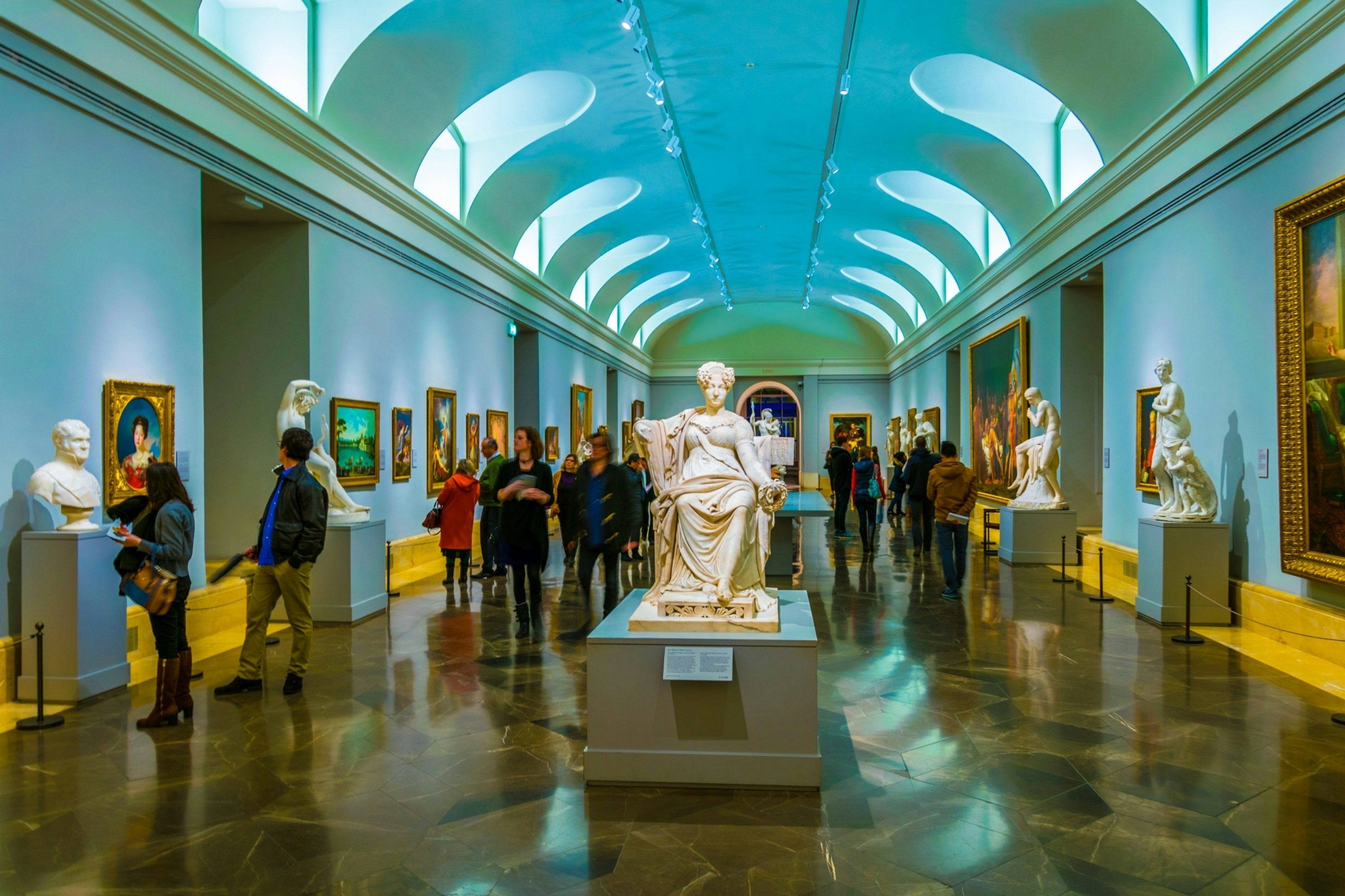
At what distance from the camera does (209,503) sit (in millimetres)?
9859

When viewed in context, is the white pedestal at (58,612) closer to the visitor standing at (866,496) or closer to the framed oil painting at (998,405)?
the visitor standing at (866,496)

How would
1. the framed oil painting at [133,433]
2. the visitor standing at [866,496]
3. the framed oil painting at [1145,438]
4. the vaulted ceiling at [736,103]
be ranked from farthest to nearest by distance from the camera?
the visitor standing at [866,496] → the framed oil painting at [1145,438] → the vaulted ceiling at [736,103] → the framed oil painting at [133,433]

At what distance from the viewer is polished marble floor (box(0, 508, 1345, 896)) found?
3.46 metres

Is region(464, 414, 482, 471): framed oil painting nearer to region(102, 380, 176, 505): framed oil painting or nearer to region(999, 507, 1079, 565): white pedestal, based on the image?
region(102, 380, 176, 505): framed oil painting

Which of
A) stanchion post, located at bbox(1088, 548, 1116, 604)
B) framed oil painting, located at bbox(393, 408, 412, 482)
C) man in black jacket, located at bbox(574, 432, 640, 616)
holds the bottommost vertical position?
stanchion post, located at bbox(1088, 548, 1116, 604)

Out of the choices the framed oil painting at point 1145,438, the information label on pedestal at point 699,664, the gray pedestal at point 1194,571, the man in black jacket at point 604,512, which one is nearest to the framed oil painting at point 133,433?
the man in black jacket at point 604,512

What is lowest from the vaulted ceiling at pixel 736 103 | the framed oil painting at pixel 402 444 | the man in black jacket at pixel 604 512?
the man in black jacket at pixel 604 512

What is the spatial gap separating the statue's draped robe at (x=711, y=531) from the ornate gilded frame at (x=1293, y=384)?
5124 mm

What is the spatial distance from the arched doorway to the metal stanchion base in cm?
3117

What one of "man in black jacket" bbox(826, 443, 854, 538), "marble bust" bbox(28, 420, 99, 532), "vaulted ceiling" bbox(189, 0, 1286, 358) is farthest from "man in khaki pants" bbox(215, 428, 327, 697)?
"man in black jacket" bbox(826, 443, 854, 538)

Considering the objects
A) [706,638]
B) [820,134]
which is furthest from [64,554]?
[820,134]

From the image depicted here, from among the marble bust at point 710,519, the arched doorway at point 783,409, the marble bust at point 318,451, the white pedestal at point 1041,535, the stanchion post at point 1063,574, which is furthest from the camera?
the arched doorway at point 783,409

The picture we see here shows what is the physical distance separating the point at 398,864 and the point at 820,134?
1408cm

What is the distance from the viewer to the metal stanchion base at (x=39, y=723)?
528 cm
